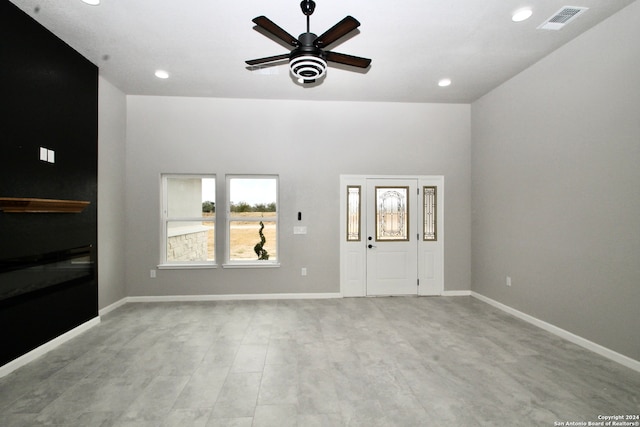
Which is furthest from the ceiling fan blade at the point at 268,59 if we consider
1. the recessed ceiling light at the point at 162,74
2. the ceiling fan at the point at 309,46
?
the recessed ceiling light at the point at 162,74

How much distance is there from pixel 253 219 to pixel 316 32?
2.94m

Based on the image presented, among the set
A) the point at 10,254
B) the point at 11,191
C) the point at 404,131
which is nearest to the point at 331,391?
the point at 10,254

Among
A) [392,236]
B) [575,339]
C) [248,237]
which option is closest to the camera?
[575,339]

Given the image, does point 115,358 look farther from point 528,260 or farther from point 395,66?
point 528,260

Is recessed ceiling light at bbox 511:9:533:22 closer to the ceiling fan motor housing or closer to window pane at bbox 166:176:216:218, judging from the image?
the ceiling fan motor housing

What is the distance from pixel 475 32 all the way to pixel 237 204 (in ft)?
13.0

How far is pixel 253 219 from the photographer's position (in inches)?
192

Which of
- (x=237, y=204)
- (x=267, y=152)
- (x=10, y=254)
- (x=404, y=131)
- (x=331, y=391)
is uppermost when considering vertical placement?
(x=404, y=131)

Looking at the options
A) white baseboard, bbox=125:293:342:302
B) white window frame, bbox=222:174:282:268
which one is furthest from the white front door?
white window frame, bbox=222:174:282:268

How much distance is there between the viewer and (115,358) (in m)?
2.86

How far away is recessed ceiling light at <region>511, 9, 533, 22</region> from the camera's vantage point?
8.83ft

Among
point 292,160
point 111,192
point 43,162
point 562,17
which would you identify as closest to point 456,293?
point 292,160

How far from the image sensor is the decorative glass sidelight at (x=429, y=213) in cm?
504

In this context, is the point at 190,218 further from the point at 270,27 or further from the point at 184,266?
the point at 270,27
